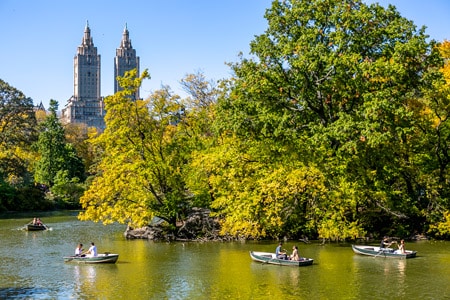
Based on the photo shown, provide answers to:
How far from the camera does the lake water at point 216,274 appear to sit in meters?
22.0

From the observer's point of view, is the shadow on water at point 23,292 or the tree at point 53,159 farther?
the tree at point 53,159

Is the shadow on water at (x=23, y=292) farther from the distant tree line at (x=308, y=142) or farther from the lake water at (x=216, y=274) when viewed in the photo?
the distant tree line at (x=308, y=142)

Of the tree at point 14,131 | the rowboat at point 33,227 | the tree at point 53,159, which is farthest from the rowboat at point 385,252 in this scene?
the tree at point 53,159

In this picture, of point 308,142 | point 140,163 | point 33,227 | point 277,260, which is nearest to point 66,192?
point 33,227

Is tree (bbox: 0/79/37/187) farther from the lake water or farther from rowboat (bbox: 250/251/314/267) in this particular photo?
rowboat (bbox: 250/251/314/267)

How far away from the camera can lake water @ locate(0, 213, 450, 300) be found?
72.2 ft

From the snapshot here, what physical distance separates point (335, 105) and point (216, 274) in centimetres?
1536

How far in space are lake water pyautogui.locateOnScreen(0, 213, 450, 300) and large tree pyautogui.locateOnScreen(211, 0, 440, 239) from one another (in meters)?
3.00

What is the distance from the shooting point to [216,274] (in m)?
25.8

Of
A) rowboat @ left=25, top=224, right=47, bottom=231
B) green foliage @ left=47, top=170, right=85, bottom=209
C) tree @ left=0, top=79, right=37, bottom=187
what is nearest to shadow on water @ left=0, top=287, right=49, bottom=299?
rowboat @ left=25, top=224, right=47, bottom=231

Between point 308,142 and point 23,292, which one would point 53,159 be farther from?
point 23,292

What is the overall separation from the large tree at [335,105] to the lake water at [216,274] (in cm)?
300

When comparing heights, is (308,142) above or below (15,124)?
below

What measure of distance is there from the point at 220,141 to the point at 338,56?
1081 cm
